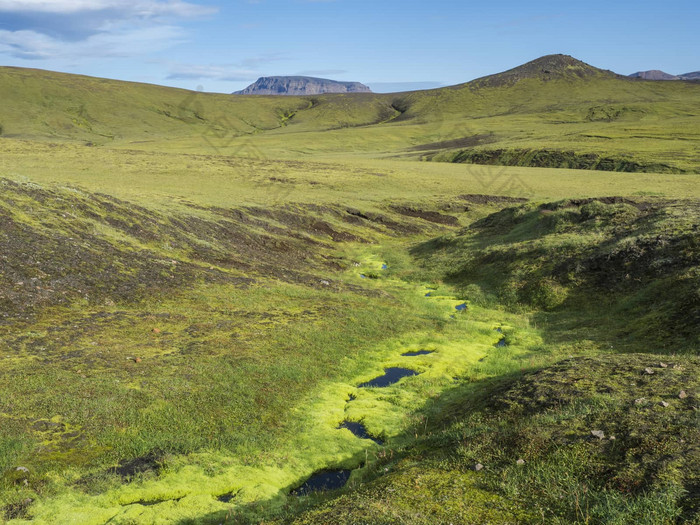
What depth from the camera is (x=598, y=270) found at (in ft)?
107

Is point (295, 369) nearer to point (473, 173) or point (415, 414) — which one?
point (415, 414)

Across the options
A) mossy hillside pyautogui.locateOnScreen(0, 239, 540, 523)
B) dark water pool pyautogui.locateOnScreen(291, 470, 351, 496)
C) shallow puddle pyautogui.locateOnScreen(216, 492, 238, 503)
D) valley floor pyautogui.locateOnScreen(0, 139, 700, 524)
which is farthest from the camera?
dark water pool pyautogui.locateOnScreen(291, 470, 351, 496)

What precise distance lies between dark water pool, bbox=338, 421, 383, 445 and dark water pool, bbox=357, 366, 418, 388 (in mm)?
3460

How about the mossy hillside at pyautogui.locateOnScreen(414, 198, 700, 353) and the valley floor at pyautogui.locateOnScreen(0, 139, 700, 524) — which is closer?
the valley floor at pyautogui.locateOnScreen(0, 139, 700, 524)

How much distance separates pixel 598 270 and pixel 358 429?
24.3m

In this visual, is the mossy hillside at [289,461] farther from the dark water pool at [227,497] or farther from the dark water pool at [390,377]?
the dark water pool at [390,377]

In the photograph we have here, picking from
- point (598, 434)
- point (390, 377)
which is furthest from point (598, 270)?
point (598, 434)

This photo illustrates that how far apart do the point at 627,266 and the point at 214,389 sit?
2822 centimetres

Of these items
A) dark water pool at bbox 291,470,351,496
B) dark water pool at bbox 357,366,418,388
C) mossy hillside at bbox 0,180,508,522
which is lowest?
dark water pool at bbox 291,470,351,496

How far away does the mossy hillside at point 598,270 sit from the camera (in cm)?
2377

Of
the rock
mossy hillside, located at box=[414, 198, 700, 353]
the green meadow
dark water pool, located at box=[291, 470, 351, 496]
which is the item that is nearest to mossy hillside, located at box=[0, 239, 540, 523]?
the green meadow

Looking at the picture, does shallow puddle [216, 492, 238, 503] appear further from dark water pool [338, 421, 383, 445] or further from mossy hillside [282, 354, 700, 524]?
dark water pool [338, 421, 383, 445]

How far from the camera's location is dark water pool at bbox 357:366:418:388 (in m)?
20.5

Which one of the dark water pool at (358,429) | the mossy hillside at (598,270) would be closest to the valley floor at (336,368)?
the mossy hillside at (598,270)
